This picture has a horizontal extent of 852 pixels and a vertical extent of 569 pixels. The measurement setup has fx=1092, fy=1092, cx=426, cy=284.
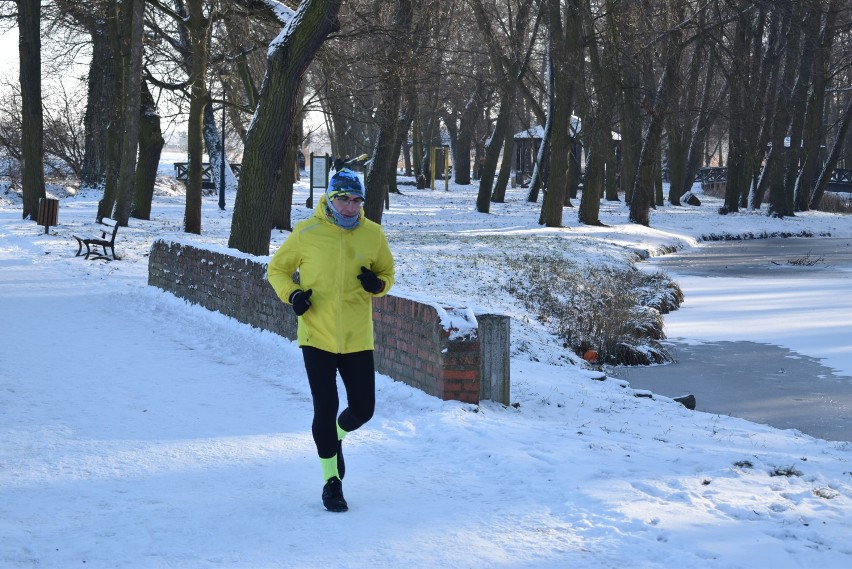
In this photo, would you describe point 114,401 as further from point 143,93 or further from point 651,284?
point 143,93

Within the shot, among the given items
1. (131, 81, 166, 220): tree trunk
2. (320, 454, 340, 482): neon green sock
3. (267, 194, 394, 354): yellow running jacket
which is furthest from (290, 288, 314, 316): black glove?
(131, 81, 166, 220): tree trunk

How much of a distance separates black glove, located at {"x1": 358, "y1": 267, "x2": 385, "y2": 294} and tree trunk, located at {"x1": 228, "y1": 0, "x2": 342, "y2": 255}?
29.9ft

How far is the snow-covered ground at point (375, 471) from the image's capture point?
5203 mm

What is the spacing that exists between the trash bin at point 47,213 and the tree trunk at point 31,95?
7.17ft

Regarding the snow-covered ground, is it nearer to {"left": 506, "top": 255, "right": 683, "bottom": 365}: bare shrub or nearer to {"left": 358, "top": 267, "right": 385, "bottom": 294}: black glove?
{"left": 358, "top": 267, "right": 385, "bottom": 294}: black glove

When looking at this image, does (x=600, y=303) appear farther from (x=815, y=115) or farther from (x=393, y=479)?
(x=815, y=115)

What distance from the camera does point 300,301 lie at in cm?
571

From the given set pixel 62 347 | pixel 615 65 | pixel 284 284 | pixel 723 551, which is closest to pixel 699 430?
pixel 723 551

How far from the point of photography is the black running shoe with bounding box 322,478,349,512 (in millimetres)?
5762

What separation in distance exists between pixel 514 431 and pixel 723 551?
2.52 meters

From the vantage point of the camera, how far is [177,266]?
14906mm

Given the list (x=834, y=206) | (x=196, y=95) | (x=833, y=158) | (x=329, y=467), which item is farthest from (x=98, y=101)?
(x=329, y=467)

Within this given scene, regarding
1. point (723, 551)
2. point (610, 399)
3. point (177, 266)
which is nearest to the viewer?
point (723, 551)

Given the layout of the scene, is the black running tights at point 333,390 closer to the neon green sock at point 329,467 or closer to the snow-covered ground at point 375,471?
the neon green sock at point 329,467
